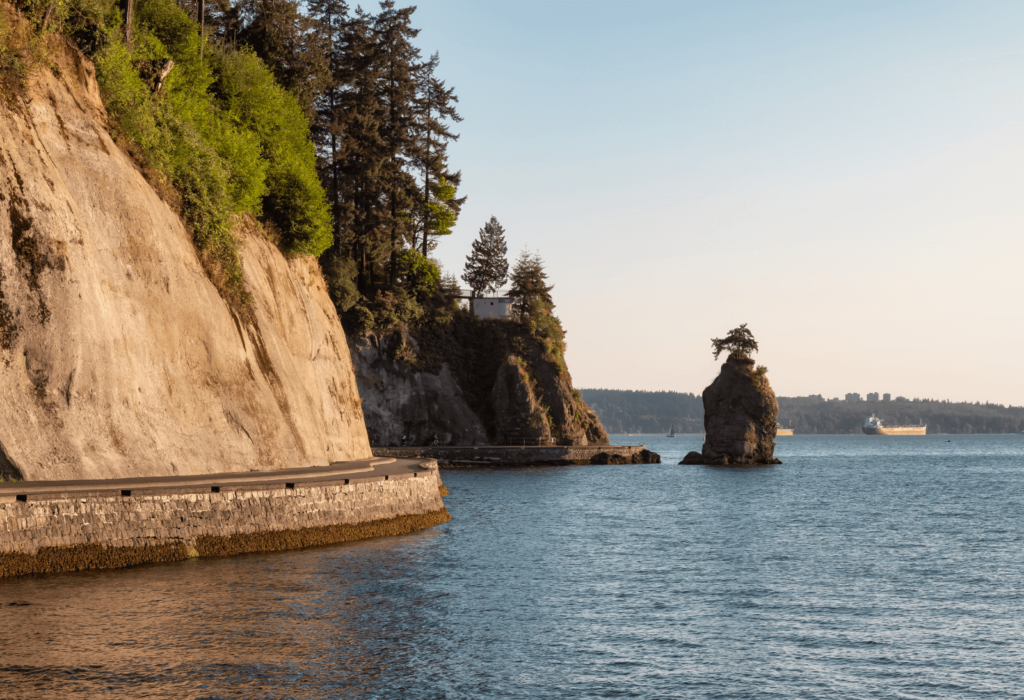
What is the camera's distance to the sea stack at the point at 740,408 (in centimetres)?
9144

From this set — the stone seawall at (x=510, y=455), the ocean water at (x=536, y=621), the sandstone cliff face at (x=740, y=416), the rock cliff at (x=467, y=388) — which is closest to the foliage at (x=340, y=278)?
the rock cliff at (x=467, y=388)

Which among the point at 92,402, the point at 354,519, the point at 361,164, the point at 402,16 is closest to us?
the point at 92,402

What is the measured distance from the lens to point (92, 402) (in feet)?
82.7

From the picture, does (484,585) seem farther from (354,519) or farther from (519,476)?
(519,476)

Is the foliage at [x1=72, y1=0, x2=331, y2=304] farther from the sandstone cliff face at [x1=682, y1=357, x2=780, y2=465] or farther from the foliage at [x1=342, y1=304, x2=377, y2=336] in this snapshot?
the sandstone cliff face at [x1=682, y1=357, x2=780, y2=465]

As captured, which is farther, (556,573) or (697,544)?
(697,544)

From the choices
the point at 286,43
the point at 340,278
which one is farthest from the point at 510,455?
the point at 286,43

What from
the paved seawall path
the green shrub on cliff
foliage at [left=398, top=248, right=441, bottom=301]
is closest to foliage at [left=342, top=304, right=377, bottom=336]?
foliage at [left=398, top=248, right=441, bottom=301]

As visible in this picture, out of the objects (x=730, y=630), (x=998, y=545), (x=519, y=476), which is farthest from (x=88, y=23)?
(x=519, y=476)

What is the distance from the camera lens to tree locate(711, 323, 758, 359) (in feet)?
308

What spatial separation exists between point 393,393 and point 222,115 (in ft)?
138

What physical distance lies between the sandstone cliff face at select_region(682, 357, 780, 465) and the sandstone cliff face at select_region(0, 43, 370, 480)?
6473 centimetres

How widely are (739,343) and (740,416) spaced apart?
8.38 metres

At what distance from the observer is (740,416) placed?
308 ft
